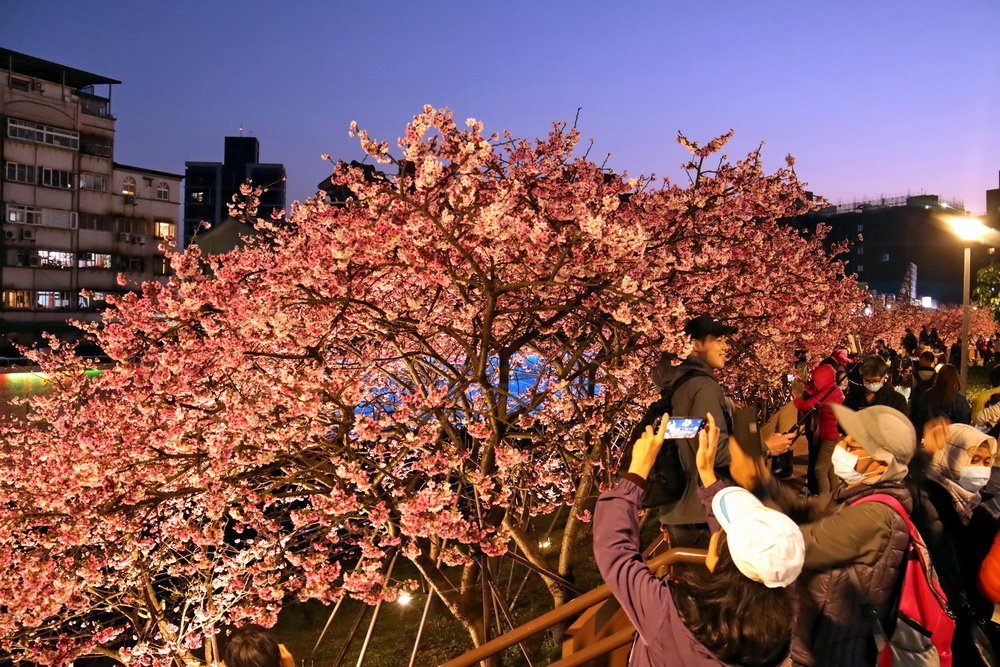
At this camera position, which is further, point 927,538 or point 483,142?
point 483,142

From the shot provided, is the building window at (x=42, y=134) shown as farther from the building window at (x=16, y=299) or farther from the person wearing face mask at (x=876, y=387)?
the person wearing face mask at (x=876, y=387)

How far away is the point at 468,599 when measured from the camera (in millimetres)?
7055

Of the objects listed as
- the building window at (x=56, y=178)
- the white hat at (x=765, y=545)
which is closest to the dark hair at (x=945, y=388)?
the white hat at (x=765, y=545)

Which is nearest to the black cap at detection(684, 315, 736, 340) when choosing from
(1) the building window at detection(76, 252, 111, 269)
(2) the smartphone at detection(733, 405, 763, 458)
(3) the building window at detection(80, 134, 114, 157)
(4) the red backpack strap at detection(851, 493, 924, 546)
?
(2) the smartphone at detection(733, 405, 763, 458)

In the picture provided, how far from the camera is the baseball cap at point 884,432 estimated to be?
10.2 ft

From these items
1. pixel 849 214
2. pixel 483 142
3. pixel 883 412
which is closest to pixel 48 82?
pixel 483 142

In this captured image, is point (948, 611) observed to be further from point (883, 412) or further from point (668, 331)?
point (668, 331)

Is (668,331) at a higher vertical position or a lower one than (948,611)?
higher

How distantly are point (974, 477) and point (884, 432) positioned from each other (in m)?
1.34

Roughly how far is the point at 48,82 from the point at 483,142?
5389 centimetres

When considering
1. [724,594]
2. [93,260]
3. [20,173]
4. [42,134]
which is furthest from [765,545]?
[93,260]

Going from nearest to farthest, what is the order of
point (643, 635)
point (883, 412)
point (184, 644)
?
point (643, 635) → point (883, 412) → point (184, 644)

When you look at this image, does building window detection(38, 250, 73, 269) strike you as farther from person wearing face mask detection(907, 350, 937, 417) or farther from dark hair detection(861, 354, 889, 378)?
dark hair detection(861, 354, 889, 378)

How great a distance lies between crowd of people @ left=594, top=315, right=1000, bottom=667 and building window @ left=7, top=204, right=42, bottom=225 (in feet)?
177
